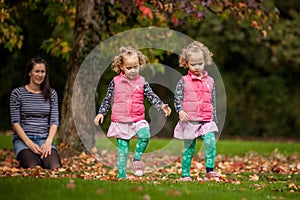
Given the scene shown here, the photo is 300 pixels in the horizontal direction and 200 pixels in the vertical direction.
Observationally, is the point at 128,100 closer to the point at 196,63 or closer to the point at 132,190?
the point at 196,63

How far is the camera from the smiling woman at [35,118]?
8.54 metres

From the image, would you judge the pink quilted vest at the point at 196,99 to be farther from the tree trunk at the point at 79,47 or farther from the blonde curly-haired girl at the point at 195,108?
the tree trunk at the point at 79,47

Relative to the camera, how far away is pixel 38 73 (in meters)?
8.52

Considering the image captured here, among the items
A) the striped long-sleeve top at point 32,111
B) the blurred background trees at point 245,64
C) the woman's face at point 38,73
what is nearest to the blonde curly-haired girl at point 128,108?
the woman's face at point 38,73

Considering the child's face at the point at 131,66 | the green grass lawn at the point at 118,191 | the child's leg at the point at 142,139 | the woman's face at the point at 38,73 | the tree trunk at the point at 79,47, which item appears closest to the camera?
the green grass lawn at the point at 118,191

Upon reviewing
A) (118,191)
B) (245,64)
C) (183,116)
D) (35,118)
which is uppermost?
(245,64)

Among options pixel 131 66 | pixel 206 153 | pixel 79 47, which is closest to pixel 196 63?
pixel 131 66

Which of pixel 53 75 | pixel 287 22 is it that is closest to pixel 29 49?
pixel 53 75

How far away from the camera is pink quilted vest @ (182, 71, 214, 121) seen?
283 inches

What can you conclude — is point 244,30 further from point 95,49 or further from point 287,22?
point 95,49

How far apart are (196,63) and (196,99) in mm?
457

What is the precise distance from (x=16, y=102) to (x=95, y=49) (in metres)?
2.40

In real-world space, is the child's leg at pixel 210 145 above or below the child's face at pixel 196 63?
below

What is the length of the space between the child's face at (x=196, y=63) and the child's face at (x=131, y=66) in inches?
29.0
